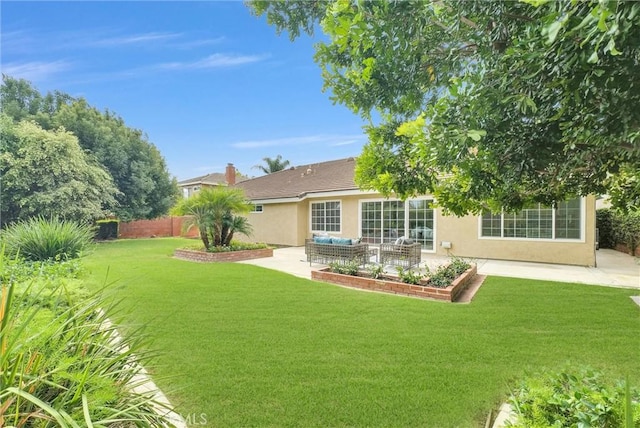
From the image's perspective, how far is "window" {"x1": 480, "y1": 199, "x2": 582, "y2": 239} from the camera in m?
11.9

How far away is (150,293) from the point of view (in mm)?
7867

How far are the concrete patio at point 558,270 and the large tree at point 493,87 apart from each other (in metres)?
7.34

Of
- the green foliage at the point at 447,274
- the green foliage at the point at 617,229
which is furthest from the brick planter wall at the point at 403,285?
the green foliage at the point at 617,229

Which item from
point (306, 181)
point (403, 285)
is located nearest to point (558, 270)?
point (403, 285)

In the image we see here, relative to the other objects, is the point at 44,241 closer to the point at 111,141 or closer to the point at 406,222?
the point at 406,222

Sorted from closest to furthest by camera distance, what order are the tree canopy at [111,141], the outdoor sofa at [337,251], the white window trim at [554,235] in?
the outdoor sofa at [337,251] < the white window trim at [554,235] < the tree canopy at [111,141]

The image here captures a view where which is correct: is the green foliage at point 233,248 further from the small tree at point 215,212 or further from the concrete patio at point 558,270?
the concrete patio at point 558,270

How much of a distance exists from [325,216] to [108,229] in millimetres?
20496

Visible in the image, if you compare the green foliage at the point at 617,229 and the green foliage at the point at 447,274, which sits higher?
the green foliage at the point at 617,229

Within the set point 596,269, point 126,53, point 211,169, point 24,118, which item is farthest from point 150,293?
point 211,169

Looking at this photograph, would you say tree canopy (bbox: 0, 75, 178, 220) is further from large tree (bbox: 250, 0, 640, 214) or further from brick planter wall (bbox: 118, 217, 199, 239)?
large tree (bbox: 250, 0, 640, 214)

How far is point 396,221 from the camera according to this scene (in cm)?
1584

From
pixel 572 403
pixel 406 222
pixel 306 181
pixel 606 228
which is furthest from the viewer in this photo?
pixel 306 181

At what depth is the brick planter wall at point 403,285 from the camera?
7253 millimetres
